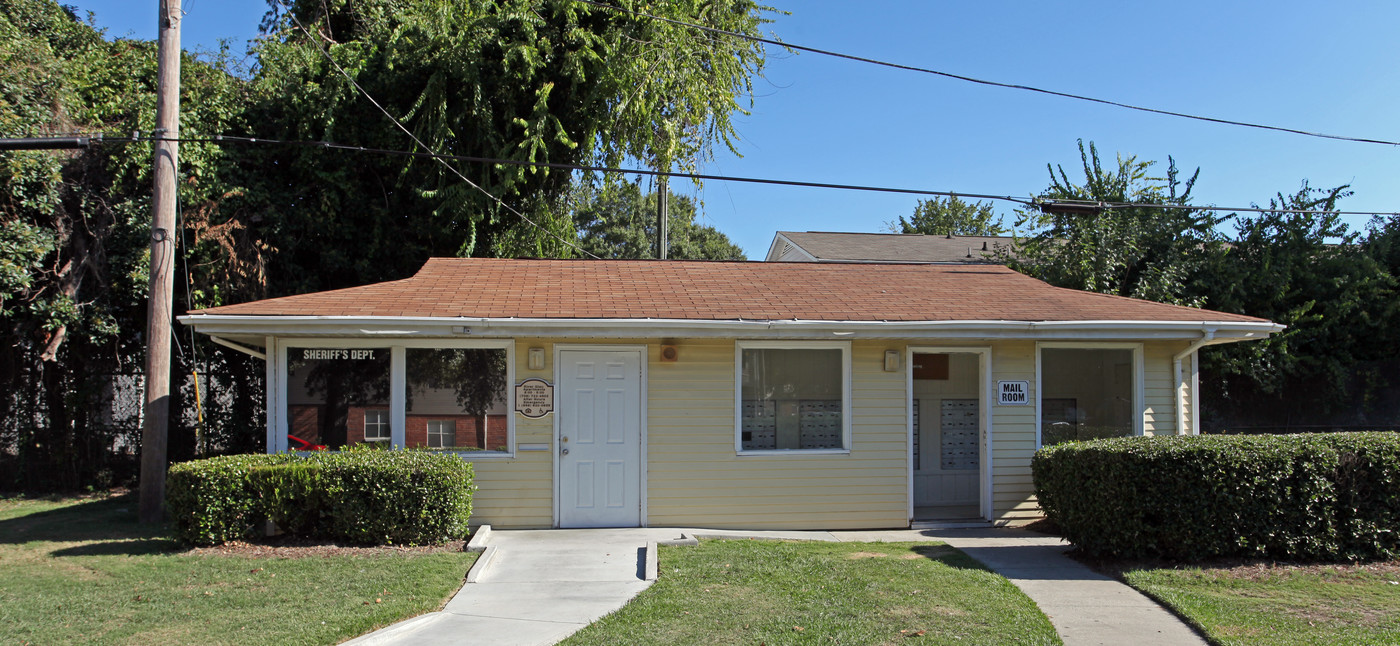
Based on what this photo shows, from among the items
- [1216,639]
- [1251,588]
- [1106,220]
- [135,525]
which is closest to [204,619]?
[135,525]

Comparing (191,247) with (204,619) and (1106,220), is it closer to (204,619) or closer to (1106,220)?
(204,619)

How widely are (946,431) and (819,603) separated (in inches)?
227

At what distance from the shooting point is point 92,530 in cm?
938

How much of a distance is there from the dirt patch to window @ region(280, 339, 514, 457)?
133 cm

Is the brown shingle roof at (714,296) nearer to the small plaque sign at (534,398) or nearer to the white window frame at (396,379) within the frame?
the white window frame at (396,379)

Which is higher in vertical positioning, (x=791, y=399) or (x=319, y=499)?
(x=791, y=399)

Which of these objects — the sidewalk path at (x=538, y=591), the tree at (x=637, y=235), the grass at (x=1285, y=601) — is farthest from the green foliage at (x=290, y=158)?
the tree at (x=637, y=235)

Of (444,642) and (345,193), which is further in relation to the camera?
(345,193)

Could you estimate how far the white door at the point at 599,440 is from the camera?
9562 mm

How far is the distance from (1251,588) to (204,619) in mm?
7924

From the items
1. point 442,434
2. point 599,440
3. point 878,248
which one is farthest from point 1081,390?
point 878,248

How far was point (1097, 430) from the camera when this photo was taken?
10.7 m

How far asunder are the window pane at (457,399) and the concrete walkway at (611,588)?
1.13m

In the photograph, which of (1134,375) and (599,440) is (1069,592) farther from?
(599,440)
